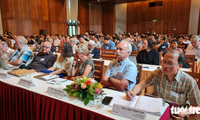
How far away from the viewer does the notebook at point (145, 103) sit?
1231 mm

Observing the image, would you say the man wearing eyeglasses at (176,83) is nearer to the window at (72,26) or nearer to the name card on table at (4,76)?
the name card on table at (4,76)

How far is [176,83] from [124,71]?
72 centimetres

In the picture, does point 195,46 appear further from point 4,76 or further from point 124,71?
point 4,76

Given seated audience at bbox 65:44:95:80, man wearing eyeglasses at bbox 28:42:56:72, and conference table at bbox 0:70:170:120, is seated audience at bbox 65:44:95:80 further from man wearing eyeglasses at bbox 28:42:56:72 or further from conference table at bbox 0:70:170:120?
man wearing eyeglasses at bbox 28:42:56:72

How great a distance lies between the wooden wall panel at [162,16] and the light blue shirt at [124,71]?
16234mm

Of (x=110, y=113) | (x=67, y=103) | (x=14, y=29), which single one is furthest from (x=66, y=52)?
(x=14, y=29)

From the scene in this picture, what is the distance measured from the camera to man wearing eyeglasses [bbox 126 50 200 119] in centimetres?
144

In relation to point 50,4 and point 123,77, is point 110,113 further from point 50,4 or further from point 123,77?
point 50,4

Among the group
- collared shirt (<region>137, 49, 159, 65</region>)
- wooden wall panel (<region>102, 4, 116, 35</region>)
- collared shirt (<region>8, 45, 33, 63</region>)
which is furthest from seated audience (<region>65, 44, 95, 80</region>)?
wooden wall panel (<region>102, 4, 116, 35</region>)

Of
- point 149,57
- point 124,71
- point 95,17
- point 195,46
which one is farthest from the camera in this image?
point 95,17

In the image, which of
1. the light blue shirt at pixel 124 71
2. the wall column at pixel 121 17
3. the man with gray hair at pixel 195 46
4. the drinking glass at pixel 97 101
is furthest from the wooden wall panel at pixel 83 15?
the drinking glass at pixel 97 101

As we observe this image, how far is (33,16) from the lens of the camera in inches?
522

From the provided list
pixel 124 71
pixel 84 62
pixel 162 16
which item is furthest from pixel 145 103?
pixel 162 16

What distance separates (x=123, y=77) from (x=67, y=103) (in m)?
0.88
